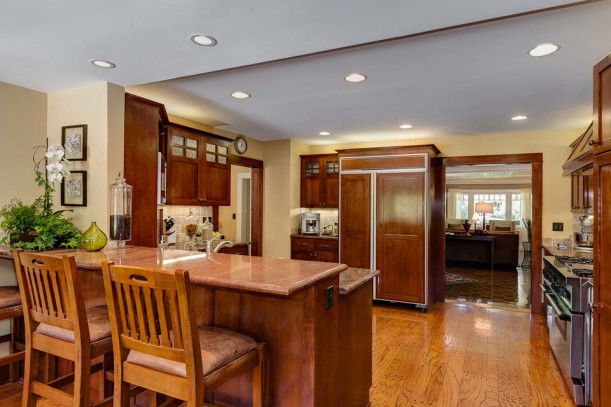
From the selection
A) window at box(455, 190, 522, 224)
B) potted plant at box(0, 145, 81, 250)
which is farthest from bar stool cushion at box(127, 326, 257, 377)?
window at box(455, 190, 522, 224)

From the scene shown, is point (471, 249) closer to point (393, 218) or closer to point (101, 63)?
point (393, 218)

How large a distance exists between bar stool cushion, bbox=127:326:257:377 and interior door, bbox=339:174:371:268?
3536 millimetres

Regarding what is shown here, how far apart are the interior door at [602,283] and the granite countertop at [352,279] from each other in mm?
1129

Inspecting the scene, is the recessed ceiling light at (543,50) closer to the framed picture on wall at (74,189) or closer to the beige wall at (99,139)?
the beige wall at (99,139)

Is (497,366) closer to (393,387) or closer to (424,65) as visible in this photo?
(393,387)

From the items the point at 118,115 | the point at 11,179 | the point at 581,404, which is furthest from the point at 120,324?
the point at 581,404

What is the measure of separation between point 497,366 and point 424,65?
2486mm

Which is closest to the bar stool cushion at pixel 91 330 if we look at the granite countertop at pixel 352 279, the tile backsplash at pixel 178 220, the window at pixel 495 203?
the granite countertop at pixel 352 279

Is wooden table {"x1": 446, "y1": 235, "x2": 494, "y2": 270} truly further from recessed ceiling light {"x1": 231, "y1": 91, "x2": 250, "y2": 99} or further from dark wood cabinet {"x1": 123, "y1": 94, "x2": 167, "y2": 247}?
dark wood cabinet {"x1": 123, "y1": 94, "x2": 167, "y2": 247}

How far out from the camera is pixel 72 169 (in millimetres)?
2943

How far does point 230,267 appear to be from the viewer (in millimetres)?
1856

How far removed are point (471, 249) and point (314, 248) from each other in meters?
4.42

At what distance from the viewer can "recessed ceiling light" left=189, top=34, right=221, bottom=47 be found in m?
2.10

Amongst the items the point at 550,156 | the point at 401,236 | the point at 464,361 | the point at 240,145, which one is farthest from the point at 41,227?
the point at 550,156
